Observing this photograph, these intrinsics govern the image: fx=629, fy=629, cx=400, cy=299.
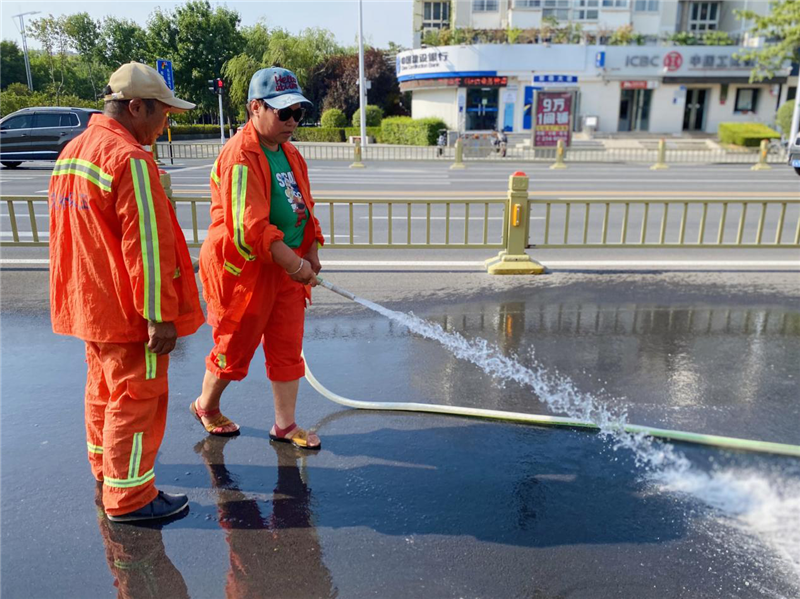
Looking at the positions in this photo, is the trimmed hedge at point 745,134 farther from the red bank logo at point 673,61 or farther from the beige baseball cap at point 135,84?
the beige baseball cap at point 135,84

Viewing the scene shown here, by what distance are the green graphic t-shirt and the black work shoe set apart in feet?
4.65

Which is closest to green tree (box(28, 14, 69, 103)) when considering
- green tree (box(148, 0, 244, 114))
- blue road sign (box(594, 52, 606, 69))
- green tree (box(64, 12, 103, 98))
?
green tree (box(64, 12, 103, 98))

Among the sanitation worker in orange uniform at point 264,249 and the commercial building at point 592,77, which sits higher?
the commercial building at point 592,77

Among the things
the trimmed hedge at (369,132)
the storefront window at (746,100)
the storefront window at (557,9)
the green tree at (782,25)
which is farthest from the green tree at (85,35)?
the storefront window at (746,100)

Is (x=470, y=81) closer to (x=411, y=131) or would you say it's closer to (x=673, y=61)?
(x=411, y=131)

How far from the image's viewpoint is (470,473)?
136 inches

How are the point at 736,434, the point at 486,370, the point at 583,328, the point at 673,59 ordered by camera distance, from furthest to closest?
the point at 673,59, the point at 583,328, the point at 486,370, the point at 736,434

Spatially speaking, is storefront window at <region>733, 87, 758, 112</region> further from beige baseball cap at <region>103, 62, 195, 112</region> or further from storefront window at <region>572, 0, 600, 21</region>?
beige baseball cap at <region>103, 62, 195, 112</region>

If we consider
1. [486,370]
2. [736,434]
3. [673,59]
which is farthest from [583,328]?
[673,59]

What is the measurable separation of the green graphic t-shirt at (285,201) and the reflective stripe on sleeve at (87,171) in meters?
0.89

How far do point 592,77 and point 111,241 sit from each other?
1607 inches

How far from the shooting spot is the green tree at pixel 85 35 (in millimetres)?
43250

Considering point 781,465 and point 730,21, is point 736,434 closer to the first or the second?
point 781,465

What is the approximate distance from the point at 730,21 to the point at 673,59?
11534mm
